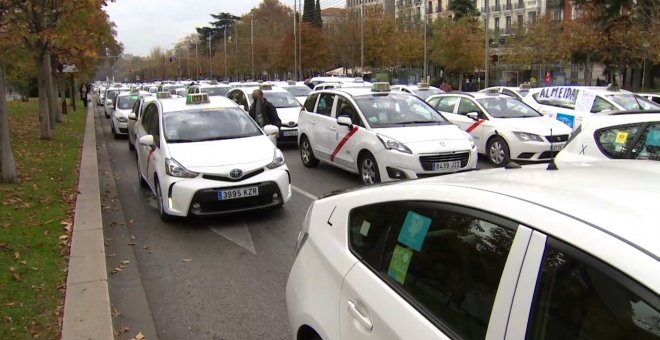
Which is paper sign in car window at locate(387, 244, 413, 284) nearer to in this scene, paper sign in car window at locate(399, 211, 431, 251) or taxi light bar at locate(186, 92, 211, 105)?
paper sign in car window at locate(399, 211, 431, 251)

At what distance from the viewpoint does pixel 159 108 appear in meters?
8.82

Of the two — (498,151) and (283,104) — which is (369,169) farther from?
(283,104)

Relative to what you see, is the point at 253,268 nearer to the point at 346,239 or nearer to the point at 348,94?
the point at 346,239

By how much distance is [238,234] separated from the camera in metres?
6.73

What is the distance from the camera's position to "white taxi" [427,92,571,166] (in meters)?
10.9

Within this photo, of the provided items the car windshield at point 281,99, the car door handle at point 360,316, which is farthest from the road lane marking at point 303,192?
the car windshield at point 281,99

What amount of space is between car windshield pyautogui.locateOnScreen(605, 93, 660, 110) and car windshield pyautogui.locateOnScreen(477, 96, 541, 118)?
7.10ft

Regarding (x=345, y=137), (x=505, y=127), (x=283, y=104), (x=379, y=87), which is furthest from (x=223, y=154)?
(x=283, y=104)

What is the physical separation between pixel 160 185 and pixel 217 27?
119 meters

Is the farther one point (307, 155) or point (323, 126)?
point (307, 155)

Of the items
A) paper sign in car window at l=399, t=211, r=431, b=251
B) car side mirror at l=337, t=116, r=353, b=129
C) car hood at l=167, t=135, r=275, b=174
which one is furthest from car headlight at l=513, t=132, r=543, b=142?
paper sign in car window at l=399, t=211, r=431, b=251

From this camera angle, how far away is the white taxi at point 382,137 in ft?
27.3

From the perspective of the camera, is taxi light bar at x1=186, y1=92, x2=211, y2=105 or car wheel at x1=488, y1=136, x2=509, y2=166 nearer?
taxi light bar at x1=186, y1=92, x2=211, y2=105

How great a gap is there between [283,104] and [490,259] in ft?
46.8
